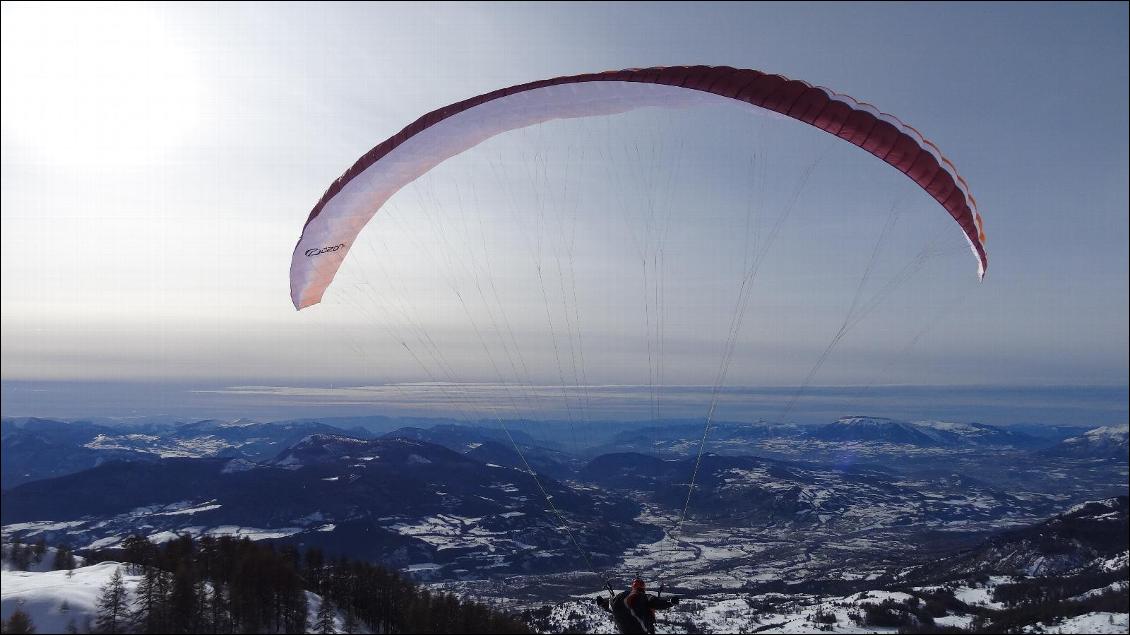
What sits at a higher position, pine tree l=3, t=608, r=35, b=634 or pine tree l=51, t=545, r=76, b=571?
pine tree l=3, t=608, r=35, b=634

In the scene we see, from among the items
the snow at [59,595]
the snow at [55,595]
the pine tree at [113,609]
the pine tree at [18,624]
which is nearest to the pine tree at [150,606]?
the pine tree at [113,609]

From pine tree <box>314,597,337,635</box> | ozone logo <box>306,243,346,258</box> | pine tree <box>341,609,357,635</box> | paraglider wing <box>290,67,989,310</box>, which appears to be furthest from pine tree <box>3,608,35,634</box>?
paraglider wing <box>290,67,989,310</box>

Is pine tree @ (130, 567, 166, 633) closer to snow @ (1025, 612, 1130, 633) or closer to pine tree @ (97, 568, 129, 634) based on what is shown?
pine tree @ (97, 568, 129, 634)

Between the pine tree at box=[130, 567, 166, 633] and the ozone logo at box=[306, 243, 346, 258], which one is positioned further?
the pine tree at box=[130, 567, 166, 633]

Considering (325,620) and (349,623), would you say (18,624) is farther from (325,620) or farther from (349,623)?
(349,623)

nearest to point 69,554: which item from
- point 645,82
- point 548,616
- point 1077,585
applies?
point 645,82

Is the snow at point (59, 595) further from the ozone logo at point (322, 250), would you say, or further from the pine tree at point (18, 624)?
the ozone logo at point (322, 250)

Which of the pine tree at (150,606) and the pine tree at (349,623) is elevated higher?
the pine tree at (150,606)
